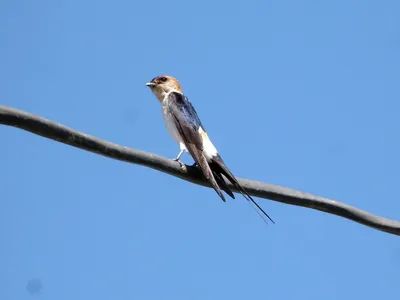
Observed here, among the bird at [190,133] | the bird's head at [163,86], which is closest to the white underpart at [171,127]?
the bird at [190,133]

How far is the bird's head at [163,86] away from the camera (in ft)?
18.3

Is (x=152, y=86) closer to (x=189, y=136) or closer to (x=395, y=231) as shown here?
(x=189, y=136)

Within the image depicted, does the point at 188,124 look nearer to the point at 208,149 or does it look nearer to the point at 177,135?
the point at 177,135

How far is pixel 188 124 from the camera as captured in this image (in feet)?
16.0

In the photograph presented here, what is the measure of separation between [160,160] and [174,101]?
2.23m

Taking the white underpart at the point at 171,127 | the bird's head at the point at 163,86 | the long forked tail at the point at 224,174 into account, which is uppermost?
the bird's head at the point at 163,86

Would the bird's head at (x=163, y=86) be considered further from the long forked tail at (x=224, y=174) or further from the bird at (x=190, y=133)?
the long forked tail at (x=224, y=174)

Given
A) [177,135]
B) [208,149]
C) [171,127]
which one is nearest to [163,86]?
[171,127]

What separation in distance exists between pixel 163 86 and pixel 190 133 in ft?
3.18

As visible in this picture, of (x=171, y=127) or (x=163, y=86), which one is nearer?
(x=171, y=127)

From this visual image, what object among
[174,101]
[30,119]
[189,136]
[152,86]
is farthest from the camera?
[152,86]

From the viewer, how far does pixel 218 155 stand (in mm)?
4242

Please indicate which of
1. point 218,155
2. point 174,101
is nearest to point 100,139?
point 218,155

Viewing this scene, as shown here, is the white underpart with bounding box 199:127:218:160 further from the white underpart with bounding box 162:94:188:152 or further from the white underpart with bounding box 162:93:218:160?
the white underpart with bounding box 162:94:188:152
